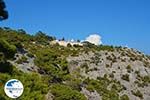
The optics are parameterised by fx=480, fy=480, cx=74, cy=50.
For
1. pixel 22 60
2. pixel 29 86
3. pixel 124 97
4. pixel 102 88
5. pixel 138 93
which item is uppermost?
pixel 138 93

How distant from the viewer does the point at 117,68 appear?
254 ft

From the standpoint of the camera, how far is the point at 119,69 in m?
77.3

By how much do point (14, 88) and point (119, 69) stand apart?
5954cm

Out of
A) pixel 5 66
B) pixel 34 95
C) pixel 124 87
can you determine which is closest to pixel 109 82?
pixel 124 87

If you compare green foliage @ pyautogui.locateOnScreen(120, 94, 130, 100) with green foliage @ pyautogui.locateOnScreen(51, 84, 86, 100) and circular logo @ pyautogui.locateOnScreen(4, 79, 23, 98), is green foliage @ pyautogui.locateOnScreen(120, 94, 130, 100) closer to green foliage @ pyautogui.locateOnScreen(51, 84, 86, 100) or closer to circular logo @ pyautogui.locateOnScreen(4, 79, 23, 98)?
green foliage @ pyautogui.locateOnScreen(51, 84, 86, 100)

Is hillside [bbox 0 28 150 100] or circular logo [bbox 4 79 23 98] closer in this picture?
circular logo [bbox 4 79 23 98]

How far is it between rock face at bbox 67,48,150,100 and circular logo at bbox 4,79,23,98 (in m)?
48.0

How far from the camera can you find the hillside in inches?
2209

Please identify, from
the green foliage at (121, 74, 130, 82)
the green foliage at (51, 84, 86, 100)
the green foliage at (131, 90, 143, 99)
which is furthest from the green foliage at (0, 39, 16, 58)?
the green foliage at (121, 74, 130, 82)

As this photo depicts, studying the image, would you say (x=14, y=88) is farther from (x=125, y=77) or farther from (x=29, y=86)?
(x=125, y=77)

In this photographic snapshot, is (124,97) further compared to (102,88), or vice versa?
(102,88)

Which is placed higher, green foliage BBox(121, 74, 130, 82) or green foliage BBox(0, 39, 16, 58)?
green foliage BBox(121, 74, 130, 82)

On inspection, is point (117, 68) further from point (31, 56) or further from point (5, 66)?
point (5, 66)

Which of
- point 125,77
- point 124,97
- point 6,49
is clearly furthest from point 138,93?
point 6,49
